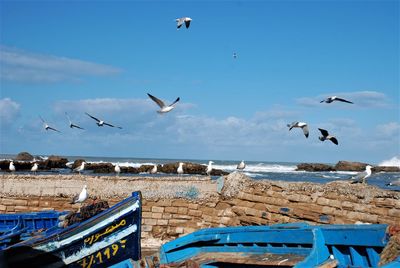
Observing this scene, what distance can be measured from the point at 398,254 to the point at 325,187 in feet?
19.0

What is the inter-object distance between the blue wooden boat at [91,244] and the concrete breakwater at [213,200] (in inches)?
143

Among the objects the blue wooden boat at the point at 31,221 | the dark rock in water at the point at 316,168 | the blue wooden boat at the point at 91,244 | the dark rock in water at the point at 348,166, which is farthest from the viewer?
the dark rock in water at the point at 348,166

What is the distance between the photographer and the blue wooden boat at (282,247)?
6066 millimetres

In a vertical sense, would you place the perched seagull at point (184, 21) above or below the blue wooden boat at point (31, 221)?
above

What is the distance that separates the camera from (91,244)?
774 centimetres

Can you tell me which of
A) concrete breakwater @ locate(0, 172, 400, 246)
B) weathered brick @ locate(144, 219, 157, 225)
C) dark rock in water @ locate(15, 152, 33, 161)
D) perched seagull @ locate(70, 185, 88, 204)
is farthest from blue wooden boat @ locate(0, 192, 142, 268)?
dark rock in water @ locate(15, 152, 33, 161)

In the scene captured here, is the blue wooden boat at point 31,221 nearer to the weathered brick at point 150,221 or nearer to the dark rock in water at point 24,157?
the weathered brick at point 150,221

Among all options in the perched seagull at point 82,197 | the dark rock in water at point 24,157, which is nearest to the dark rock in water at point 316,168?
the dark rock in water at point 24,157

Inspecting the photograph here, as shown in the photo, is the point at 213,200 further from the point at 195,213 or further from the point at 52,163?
the point at 52,163

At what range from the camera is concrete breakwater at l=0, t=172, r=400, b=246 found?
9.44 meters

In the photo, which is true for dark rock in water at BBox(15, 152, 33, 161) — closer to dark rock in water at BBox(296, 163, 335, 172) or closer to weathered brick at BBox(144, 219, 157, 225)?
dark rock in water at BBox(296, 163, 335, 172)

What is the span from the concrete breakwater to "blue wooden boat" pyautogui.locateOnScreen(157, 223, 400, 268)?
2408mm

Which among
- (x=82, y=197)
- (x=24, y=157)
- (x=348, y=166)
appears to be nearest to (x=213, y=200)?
(x=82, y=197)

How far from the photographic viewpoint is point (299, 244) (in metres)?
6.91
